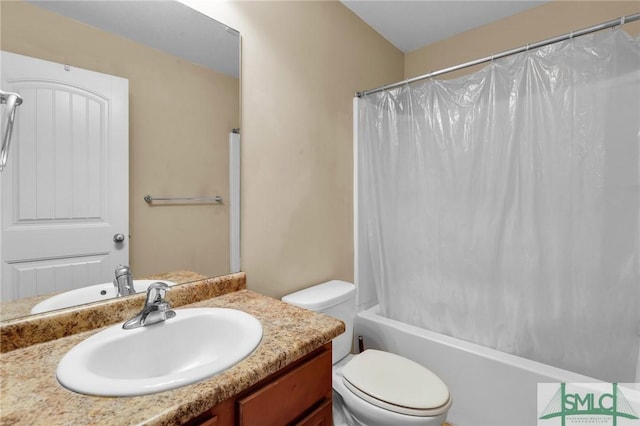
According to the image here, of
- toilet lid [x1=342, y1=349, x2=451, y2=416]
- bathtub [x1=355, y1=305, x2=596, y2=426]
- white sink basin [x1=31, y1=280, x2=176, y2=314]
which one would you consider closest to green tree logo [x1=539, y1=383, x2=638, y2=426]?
bathtub [x1=355, y1=305, x2=596, y2=426]

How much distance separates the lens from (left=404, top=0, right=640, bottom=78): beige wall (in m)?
1.75

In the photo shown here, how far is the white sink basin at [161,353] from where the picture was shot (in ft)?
2.12

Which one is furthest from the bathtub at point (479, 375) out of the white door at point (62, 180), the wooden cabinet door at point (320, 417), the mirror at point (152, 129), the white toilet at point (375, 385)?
the white door at point (62, 180)

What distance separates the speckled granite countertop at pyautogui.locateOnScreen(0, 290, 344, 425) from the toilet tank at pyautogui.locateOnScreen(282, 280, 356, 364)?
556 millimetres

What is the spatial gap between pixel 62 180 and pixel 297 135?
1.04m

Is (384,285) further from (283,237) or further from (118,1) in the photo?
(118,1)

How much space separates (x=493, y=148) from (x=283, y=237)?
1197mm

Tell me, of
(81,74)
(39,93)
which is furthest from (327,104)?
(39,93)

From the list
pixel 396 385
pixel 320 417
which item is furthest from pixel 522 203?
pixel 320 417

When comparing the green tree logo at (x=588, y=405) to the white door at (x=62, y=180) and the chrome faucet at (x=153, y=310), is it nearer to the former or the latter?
the chrome faucet at (x=153, y=310)

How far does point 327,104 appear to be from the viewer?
6.04ft

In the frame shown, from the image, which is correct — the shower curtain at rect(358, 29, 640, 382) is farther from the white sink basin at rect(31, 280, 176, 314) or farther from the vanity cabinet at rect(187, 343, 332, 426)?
→ the white sink basin at rect(31, 280, 176, 314)

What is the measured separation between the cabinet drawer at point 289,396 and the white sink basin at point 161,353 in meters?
0.11

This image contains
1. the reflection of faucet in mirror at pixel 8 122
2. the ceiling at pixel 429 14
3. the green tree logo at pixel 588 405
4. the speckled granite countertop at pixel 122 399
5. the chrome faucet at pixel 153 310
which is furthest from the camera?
the ceiling at pixel 429 14
